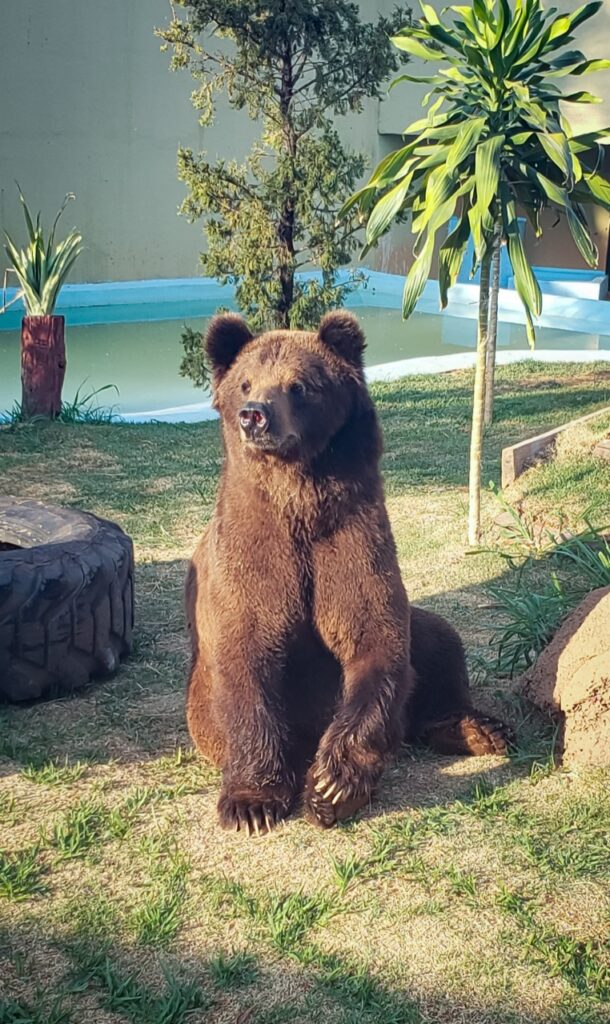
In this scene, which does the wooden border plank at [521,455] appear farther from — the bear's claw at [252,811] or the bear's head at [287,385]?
the bear's claw at [252,811]

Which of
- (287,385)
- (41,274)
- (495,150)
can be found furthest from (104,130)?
(287,385)

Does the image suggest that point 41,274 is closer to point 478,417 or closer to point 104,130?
point 478,417

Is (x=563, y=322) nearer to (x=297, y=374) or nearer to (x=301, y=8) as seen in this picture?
(x=301, y=8)

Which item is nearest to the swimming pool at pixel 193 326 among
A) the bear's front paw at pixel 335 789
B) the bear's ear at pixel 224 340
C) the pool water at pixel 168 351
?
the pool water at pixel 168 351

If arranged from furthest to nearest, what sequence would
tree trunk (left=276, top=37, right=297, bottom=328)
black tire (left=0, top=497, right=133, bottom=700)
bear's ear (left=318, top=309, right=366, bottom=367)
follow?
tree trunk (left=276, top=37, right=297, bottom=328) < black tire (left=0, top=497, right=133, bottom=700) < bear's ear (left=318, top=309, right=366, bottom=367)

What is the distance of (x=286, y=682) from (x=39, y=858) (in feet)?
3.16

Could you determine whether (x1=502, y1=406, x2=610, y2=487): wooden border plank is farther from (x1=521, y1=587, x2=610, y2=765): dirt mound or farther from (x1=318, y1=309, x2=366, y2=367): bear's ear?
(x1=318, y1=309, x2=366, y2=367): bear's ear

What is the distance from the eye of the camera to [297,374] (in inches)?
144

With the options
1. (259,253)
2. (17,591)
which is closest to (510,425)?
(259,253)

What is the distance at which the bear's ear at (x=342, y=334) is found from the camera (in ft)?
12.4

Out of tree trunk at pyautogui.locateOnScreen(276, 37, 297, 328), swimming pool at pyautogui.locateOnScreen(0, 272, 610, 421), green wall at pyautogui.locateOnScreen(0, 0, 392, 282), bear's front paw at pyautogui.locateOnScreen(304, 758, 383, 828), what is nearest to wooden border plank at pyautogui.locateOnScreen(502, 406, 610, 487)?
tree trunk at pyautogui.locateOnScreen(276, 37, 297, 328)

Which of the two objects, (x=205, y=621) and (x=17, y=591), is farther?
(x=17, y=591)

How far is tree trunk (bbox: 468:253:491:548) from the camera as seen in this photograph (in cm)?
649

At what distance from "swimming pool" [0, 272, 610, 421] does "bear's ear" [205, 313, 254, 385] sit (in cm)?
713
